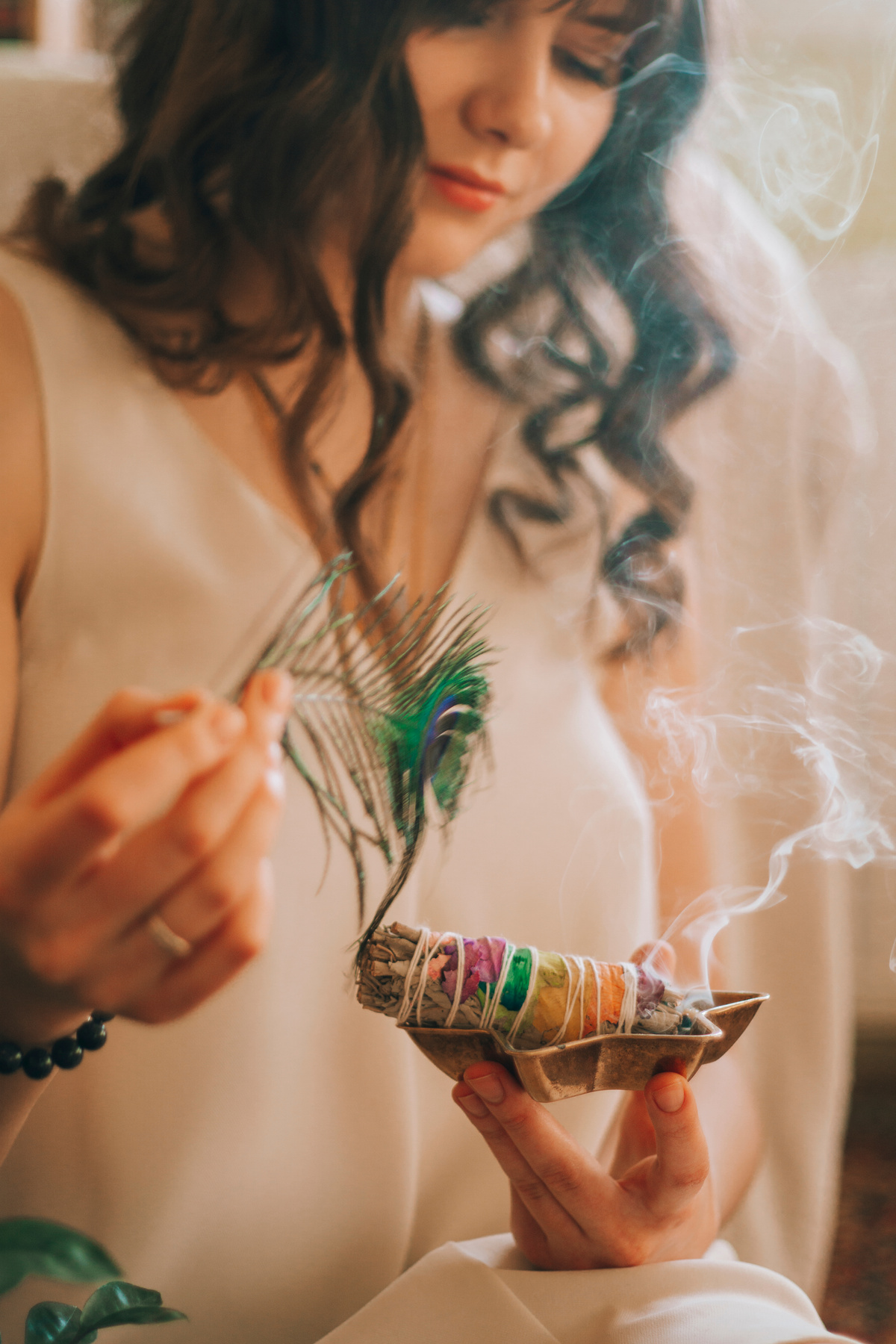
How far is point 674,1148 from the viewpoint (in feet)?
1.68

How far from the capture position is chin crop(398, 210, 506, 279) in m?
0.71

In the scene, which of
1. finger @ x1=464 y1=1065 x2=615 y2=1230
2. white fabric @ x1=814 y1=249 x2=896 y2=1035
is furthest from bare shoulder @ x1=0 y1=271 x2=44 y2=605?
white fabric @ x1=814 y1=249 x2=896 y2=1035

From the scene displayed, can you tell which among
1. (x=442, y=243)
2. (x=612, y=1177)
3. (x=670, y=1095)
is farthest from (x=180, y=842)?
(x=442, y=243)

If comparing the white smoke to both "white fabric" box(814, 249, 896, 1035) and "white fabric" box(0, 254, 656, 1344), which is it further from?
"white fabric" box(0, 254, 656, 1344)

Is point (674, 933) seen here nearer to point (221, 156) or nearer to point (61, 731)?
point (61, 731)

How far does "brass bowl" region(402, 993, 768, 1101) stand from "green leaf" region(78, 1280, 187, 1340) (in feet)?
0.63

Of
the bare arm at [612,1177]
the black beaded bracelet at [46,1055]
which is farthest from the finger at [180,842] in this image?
the bare arm at [612,1177]

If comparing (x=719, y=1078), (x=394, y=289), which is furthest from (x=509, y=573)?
(x=719, y=1078)

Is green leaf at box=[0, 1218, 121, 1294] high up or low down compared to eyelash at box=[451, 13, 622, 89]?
down

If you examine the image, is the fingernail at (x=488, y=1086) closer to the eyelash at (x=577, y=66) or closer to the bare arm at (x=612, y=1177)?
the bare arm at (x=612, y=1177)

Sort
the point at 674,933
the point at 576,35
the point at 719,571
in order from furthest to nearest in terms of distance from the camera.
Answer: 1. the point at 719,571
2. the point at 674,933
3. the point at 576,35

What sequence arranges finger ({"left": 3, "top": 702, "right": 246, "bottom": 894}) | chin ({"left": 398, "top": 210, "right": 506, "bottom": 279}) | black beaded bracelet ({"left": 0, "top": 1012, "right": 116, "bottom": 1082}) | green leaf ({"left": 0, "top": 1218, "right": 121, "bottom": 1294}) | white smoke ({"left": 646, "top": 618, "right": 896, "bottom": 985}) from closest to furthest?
finger ({"left": 3, "top": 702, "right": 246, "bottom": 894}), black beaded bracelet ({"left": 0, "top": 1012, "right": 116, "bottom": 1082}), green leaf ({"left": 0, "top": 1218, "right": 121, "bottom": 1294}), chin ({"left": 398, "top": 210, "right": 506, "bottom": 279}), white smoke ({"left": 646, "top": 618, "right": 896, "bottom": 985})

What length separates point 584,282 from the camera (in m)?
0.84

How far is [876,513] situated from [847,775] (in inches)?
12.6
